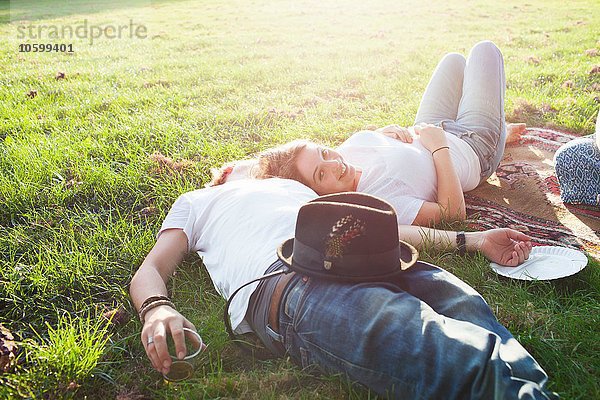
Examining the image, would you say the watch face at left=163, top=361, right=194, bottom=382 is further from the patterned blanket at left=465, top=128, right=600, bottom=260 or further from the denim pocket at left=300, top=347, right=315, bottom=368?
the patterned blanket at left=465, top=128, right=600, bottom=260

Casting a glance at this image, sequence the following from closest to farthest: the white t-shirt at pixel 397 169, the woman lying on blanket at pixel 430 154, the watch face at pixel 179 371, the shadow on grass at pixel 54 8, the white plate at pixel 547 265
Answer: the watch face at pixel 179 371 < the white plate at pixel 547 265 < the woman lying on blanket at pixel 430 154 < the white t-shirt at pixel 397 169 < the shadow on grass at pixel 54 8

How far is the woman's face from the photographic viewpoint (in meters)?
3.15

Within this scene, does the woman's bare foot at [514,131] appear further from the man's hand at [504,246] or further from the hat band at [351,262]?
the hat band at [351,262]

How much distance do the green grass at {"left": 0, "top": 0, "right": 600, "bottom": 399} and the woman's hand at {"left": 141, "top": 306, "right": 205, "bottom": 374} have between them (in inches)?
6.6

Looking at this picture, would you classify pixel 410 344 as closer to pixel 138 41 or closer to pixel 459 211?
pixel 459 211

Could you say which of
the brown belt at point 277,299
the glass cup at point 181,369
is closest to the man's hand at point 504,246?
the brown belt at point 277,299

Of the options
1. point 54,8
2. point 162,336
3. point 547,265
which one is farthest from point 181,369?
point 54,8

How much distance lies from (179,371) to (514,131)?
3940 millimetres

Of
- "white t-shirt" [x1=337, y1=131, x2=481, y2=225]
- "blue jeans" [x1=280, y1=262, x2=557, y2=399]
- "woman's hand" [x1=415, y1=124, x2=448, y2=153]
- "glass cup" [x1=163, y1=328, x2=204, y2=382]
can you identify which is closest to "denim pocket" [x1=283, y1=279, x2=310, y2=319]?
"blue jeans" [x1=280, y1=262, x2=557, y2=399]

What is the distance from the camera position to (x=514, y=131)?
493cm

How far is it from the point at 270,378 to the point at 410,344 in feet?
2.37

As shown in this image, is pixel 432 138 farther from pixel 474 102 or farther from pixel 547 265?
pixel 547 265

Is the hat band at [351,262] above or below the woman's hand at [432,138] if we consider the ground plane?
below

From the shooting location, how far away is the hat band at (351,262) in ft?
6.66
